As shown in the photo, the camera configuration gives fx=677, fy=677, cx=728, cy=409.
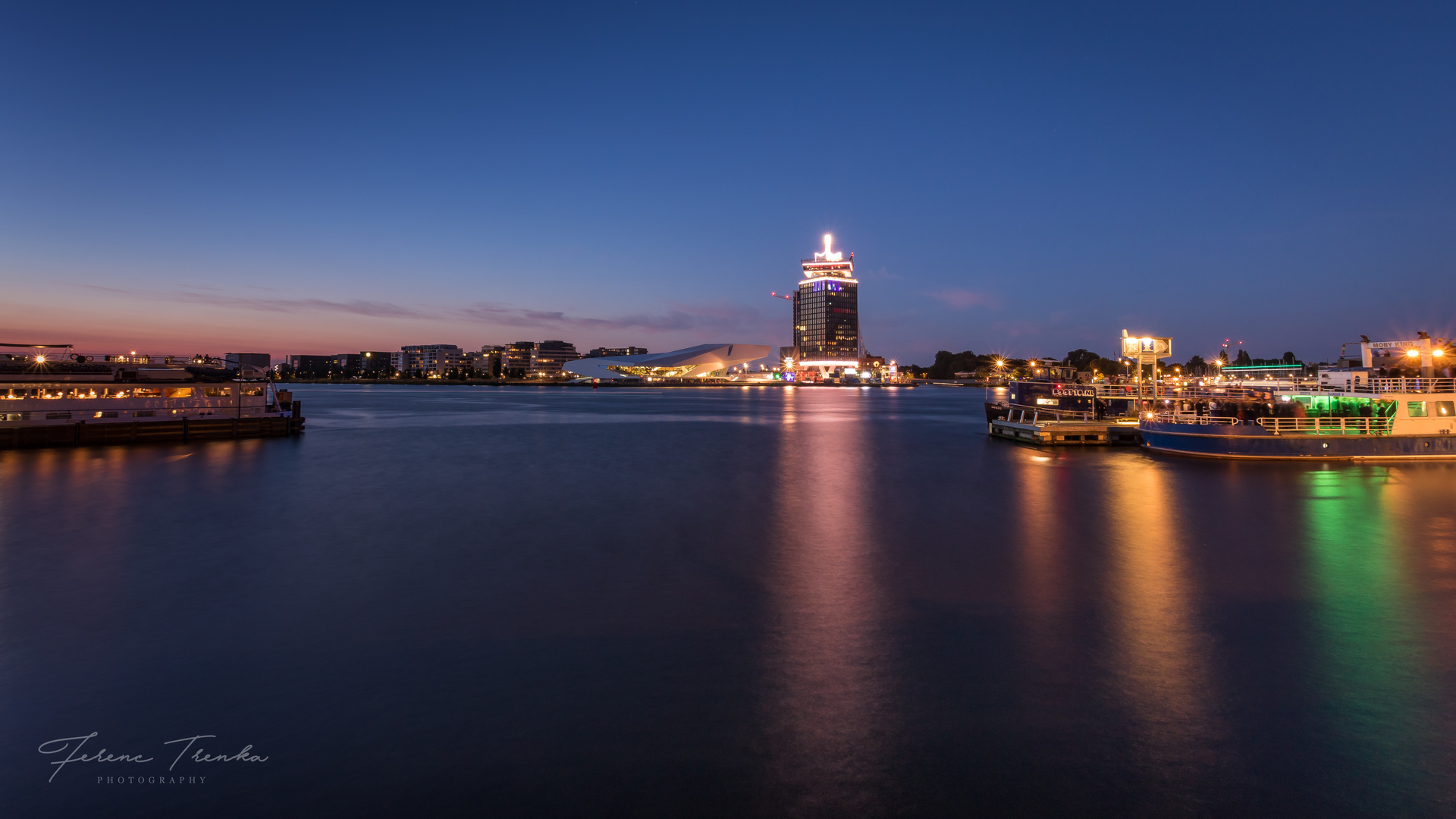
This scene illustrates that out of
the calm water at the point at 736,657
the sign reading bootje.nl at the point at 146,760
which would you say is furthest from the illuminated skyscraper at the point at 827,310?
the sign reading bootje.nl at the point at 146,760

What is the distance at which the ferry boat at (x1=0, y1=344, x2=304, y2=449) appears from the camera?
949 inches

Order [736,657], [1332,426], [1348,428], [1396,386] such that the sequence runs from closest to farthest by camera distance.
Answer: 1. [736,657]
2. [1348,428]
3. [1332,426]
4. [1396,386]

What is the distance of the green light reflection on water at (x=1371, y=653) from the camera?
4059 millimetres

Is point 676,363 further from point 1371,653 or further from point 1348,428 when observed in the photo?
point 1371,653

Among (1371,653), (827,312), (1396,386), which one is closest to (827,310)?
(827,312)

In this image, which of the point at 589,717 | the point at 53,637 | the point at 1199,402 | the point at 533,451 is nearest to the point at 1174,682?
the point at 589,717

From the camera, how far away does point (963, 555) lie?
9.54 metres

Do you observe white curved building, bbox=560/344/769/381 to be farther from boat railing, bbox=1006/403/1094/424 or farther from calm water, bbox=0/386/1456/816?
calm water, bbox=0/386/1456/816

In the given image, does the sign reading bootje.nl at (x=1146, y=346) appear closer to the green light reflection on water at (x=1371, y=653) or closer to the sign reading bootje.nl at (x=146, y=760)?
the green light reflection on water at (x=1371, y=653)

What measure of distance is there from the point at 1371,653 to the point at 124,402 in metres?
36.0

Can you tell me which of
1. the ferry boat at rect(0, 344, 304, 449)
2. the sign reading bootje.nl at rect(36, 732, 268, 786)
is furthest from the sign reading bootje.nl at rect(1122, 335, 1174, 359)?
the ferry boat at rect(0, 344, 304, 449)

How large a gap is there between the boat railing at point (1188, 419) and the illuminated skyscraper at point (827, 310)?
162m

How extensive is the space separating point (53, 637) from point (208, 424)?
25.8 metres

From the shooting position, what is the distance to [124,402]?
1050 inches
